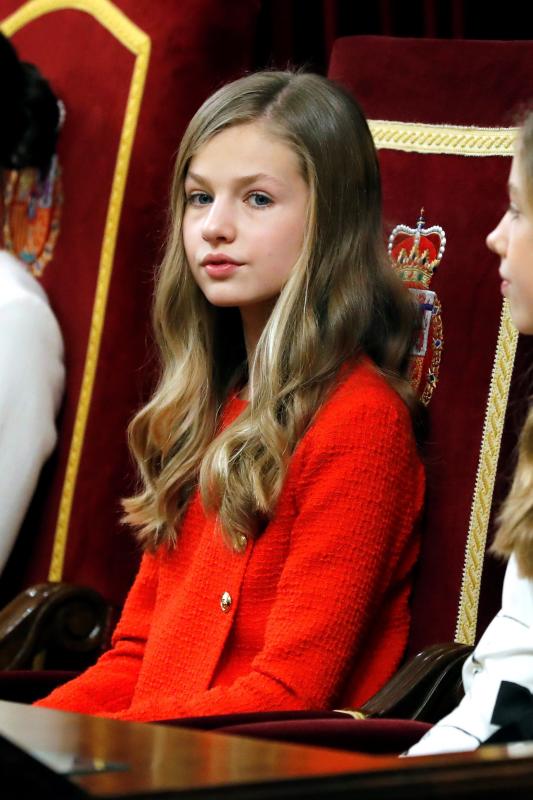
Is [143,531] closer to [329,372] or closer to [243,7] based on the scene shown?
[329,372]

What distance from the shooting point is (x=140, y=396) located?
2.09 m

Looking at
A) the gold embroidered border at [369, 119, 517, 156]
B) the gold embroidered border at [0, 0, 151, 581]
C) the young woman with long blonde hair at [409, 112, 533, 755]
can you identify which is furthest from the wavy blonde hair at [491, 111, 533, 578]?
the gold embroidered border at [0, 0, 151, 581]

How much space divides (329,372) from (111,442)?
2.03 feet

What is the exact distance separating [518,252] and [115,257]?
95cm

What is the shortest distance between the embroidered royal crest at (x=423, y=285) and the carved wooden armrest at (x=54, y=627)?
0.60 meters

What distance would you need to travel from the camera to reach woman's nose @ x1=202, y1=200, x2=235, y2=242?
1616 mm

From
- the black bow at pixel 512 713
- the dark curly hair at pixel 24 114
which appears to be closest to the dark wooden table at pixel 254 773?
the black bow at pixel 512 713

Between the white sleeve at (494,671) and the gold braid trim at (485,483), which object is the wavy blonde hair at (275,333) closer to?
the gold braid trim at (485,483)

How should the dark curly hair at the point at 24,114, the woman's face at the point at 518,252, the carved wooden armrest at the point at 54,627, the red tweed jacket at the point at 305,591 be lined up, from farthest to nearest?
the dark curly hair at the point at 24,114, the carved wooden armrest at the point at 54,627, the red tweed jacket at the point at 305,591, the woman's face at the point at 518,252

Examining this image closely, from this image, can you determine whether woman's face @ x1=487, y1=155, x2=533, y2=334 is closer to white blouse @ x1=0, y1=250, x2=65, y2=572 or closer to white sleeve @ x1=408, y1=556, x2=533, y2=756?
white sleeve @ x1=408, y1=556, x2=533, y2=756

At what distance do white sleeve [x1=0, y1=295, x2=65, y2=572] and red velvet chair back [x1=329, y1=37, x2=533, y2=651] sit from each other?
0.61m

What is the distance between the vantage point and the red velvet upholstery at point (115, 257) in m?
2.10

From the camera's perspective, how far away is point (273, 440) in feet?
5.09

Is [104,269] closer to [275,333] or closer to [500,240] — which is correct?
[275,333]
